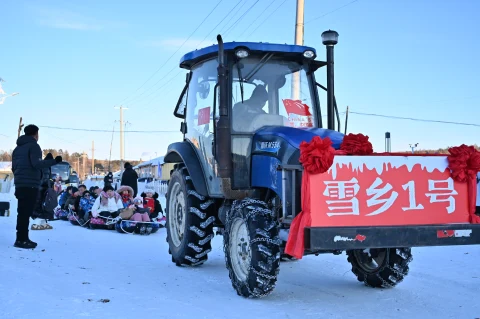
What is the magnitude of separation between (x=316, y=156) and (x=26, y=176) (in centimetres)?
558

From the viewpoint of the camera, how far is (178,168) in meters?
8.12

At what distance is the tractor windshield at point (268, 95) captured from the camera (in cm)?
649

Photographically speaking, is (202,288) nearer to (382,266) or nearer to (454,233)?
(382,266)

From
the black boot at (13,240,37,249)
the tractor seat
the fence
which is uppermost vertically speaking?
the tractor seat

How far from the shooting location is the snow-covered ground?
5.12 metres

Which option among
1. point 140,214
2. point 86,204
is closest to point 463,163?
point 140,214

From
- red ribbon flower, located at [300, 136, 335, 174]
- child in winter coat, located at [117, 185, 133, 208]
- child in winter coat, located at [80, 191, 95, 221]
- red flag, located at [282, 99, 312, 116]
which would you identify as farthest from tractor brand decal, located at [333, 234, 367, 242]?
child in winter coat, located at [80, 191, 95, 221]

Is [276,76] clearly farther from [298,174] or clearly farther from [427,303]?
[427,303]

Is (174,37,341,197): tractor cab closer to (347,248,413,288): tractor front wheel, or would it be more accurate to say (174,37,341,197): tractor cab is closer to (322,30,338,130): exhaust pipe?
(322,30,338,130): exhaust pipe

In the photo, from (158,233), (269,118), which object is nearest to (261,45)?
(269,118)

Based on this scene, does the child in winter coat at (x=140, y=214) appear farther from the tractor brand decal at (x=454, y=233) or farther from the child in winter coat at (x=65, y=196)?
the tractor brand decal at (x=454, y=233)

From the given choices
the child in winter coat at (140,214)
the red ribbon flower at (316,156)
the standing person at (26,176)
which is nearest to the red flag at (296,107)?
the red ribbon flower at (316,156)

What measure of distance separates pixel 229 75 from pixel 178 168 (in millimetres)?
2049

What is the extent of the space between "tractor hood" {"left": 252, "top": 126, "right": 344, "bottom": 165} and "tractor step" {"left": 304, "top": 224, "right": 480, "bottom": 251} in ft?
2.67
